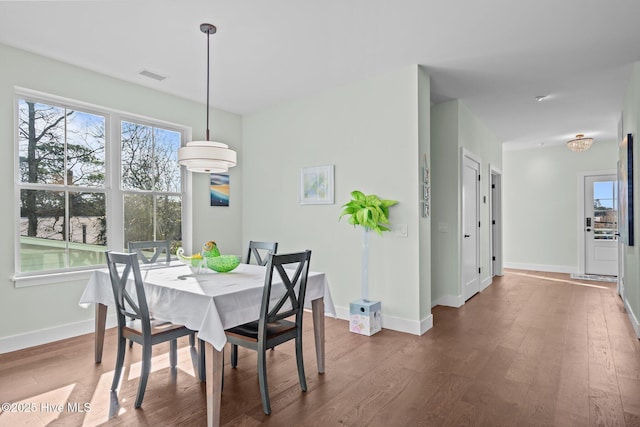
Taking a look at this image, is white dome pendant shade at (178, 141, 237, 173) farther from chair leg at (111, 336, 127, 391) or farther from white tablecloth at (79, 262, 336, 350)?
chair leg at (111, 336, 127, 391)

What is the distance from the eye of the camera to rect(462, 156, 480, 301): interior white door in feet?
16.7

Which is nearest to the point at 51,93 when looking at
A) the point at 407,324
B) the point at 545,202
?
the point at 407,324

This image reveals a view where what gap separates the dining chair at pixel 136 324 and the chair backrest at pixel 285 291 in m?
0.60

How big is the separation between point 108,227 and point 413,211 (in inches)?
128

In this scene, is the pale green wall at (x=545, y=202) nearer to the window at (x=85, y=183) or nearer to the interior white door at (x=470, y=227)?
the interior white door at (x=470, y=227)

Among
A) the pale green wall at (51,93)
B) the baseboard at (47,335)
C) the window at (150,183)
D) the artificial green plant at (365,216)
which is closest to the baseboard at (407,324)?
the artificial green plant at (365,216)

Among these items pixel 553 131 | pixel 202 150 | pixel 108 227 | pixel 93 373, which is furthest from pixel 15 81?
pixel 553 131

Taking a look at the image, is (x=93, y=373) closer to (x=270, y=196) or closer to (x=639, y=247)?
(x=270, y=196)

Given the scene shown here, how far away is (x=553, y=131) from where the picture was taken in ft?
21.1

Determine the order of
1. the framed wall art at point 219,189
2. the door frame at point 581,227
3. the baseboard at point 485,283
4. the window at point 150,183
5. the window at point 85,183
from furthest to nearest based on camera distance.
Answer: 1. the door frame at point 581,227
2. the baseboard at point 485,283
3. the framed wall art at point 219,189
4. the window at point 150,183
5. the window at point 85,183

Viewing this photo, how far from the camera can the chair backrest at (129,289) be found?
7.64 ft

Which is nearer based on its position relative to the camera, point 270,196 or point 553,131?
point 270,196

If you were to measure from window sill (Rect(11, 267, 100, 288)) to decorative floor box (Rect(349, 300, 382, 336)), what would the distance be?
2.77 m

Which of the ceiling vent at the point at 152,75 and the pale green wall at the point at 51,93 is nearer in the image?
the pale green wall at the point at 51,93
